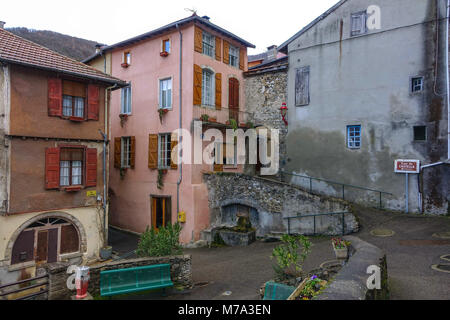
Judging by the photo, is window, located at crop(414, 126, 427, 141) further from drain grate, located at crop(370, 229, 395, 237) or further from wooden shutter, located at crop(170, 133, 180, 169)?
wooden shutter, located at crop(170, 133, 180, 169)

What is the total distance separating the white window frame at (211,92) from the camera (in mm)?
15102

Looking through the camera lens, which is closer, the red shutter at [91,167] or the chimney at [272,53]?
the red shutter at [91,167]

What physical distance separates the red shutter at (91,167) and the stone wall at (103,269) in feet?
18.0

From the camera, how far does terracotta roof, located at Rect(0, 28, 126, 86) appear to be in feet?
34.5

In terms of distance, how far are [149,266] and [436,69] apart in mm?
13090

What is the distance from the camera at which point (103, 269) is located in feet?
24.7

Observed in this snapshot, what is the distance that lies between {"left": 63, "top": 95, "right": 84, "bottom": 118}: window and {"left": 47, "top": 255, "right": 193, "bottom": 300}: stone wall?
6740mm

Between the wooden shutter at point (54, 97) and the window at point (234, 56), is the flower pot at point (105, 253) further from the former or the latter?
the window at point (234, 56)

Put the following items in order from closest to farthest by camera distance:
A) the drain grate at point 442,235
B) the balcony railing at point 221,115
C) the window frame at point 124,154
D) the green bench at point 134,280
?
the green bench at point 134,280 → the drain grate at point 442,235 → the balcony railing at point 221,115 → the window frame at point 124,154

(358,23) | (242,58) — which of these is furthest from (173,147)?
(358,23)

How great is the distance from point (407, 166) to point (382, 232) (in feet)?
11.8

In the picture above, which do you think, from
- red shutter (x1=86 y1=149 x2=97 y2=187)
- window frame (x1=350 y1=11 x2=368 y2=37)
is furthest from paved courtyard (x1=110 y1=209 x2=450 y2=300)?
window frame (x1=350 y1=11 x2=368 y2=37)

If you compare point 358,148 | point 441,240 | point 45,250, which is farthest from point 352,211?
point 45,250

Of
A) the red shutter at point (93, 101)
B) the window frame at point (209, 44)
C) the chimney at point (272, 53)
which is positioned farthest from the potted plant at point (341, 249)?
the chimney at point (272, 53)
